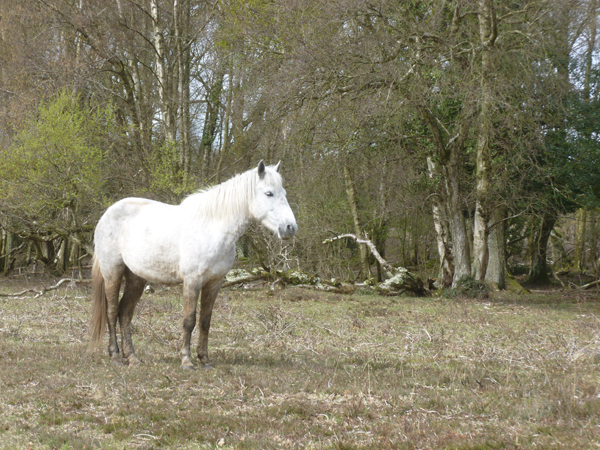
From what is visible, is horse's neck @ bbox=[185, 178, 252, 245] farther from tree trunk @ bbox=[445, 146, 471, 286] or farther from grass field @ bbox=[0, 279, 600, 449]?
tree trunk @ bbox=[445, 146, 471, 286]

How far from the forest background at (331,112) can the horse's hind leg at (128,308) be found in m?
8.22

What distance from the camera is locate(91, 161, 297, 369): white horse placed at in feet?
20.2

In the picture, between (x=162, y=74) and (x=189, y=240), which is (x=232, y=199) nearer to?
(x=189, y=240)

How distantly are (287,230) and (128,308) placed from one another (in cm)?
236

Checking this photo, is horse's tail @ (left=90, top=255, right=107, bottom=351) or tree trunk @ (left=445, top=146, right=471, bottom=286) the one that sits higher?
tree trunk @ (left=445, top=146, right=471, bottom=286)

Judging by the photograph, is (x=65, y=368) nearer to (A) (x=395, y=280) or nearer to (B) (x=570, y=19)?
(A) (x=395, y=280)

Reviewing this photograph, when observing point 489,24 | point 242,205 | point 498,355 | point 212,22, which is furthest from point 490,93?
point 212,22

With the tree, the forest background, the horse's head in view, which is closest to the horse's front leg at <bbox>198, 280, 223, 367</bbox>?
the horse's head

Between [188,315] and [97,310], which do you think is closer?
[188,315]

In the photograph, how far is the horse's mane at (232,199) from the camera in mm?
6297

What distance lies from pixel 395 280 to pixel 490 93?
6.73 meters

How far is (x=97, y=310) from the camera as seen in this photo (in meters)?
6.86

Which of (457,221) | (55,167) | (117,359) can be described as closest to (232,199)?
(117,359)

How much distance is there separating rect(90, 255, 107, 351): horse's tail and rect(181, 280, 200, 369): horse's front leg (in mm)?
1189
